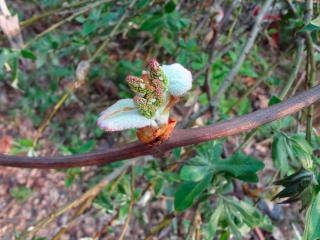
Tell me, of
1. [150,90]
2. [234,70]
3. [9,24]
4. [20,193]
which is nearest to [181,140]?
[150,90]

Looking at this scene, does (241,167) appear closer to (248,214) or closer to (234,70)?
(248,214)

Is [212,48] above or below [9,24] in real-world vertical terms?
below

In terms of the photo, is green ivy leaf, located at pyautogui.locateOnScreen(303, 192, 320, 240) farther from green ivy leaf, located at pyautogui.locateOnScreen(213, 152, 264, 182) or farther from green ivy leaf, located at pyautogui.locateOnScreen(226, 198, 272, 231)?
green ivy leaf, located at pyautogui.locateOnScreen(226, 198, 272, 231)

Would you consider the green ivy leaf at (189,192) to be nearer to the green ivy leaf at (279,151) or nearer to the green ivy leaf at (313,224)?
the green ivy leaf at (279,151)

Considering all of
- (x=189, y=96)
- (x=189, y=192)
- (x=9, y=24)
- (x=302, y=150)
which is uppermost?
(x=9, y=24)

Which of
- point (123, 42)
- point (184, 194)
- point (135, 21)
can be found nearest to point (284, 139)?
point (184, 194)

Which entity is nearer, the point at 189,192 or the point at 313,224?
the point at 313,224

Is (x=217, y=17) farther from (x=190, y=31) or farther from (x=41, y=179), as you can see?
(x=41, y=179)
